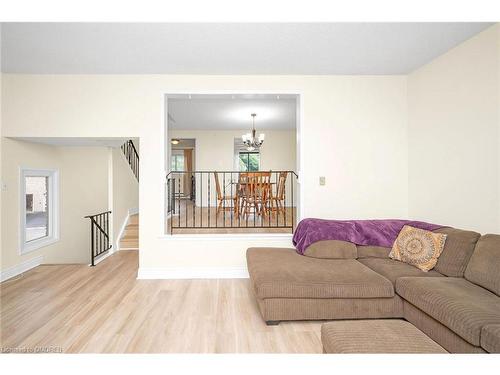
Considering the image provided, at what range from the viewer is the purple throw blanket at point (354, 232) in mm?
3162

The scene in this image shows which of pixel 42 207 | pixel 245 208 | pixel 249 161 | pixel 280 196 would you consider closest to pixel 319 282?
pixel 245 208

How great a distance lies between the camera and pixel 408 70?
3.60 metres

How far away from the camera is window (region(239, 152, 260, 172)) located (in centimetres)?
895

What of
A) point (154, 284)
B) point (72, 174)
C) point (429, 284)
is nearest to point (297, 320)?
point (429, 284)

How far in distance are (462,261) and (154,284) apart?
3308 millimetres

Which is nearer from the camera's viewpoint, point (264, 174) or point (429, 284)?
point (429, 284)

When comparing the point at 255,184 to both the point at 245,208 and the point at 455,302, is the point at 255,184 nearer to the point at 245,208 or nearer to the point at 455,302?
the point at 245,208

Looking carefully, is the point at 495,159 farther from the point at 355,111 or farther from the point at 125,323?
the point at 125,323

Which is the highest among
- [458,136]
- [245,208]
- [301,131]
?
[301,131]

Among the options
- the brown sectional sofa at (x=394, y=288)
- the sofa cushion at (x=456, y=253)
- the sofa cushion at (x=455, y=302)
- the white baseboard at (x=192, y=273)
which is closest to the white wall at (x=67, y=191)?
the white baseboard at (x=192, y=273)

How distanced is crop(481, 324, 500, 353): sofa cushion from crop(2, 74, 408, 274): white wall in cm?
228

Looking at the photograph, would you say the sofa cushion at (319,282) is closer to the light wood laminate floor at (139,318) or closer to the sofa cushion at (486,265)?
the light wood laminate floor at (139,318)

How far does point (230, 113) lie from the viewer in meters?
6.48

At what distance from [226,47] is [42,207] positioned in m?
4.78
